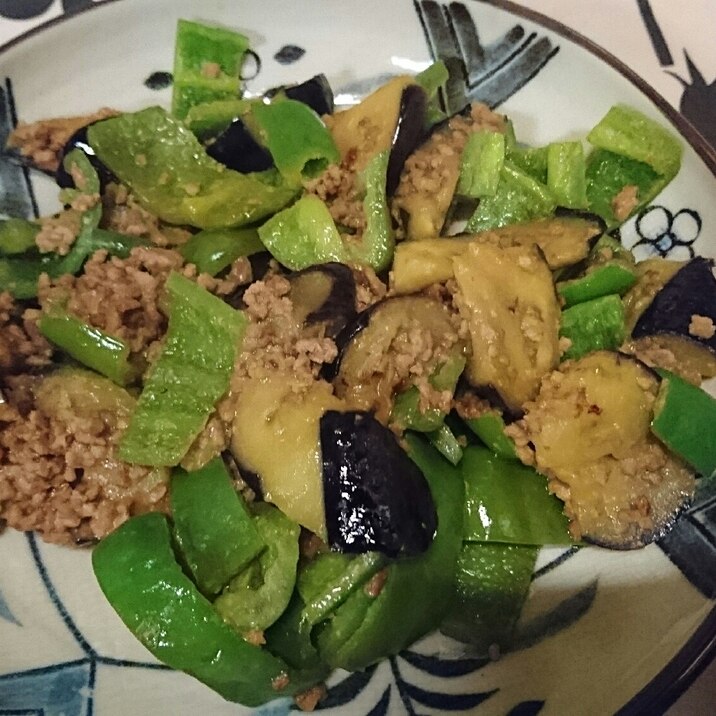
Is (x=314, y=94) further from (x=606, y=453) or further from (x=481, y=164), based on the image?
(x=606, y=453)

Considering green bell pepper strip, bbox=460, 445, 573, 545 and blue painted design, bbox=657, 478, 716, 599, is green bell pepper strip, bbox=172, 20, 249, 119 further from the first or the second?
blue painted design, bbox=657, 478, 716, 599

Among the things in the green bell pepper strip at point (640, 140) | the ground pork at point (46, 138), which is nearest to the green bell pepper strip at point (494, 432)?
the green bell pepper strip at point (640, 140)

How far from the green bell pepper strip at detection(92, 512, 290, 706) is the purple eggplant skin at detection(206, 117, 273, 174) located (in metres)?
1.10

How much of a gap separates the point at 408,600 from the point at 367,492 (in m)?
0.32

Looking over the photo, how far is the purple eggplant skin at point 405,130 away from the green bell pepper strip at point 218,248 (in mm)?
428

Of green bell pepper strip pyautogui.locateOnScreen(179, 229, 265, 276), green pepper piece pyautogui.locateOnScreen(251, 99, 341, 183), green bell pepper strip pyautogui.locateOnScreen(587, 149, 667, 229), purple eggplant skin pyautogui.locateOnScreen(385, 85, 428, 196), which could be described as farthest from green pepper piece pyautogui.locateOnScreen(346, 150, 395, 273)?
green bell pepper strip pyautogui.locateOnScreen(587, 149, 667, 229)

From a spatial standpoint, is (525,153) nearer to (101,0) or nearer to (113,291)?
(113,291)

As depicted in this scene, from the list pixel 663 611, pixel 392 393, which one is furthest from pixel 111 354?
pixel 663 611

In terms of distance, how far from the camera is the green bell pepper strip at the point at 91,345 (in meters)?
1.99

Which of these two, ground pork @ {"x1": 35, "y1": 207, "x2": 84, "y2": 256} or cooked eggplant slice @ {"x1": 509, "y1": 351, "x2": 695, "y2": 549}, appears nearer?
cooked eggplant slice @ {"x1": 509, "y1": 351, "x2": 695, "y2": 549}

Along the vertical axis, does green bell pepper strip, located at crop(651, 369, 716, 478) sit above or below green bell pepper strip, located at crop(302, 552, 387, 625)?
→ above

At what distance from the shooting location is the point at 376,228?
2117 millimetres

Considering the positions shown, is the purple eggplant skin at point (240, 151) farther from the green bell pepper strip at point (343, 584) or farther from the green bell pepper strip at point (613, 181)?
the green bell pepper strip at point (343, 584)

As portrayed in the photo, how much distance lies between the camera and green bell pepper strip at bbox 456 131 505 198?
87.1 inches
